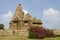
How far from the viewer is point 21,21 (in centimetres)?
5597

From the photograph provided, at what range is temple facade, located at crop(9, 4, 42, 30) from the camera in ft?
184

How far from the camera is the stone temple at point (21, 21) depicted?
56094 mm

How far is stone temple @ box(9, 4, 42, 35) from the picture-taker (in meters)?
56.1

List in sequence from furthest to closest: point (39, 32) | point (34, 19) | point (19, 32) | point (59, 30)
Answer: point (34, 19) → point (59, 30) → point (19, 32) → point (39, 32)

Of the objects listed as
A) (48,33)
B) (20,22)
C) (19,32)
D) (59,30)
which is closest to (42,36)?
(48,33)

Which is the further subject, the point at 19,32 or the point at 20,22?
the point at 20,22

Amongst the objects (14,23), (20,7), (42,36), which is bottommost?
(42,36)

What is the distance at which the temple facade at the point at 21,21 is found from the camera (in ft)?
184

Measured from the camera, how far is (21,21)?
184ft

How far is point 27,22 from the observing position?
187ft

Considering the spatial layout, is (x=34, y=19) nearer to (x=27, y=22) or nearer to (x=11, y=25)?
(x=27, y=22)

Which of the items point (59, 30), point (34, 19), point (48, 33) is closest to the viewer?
point (48, 33)

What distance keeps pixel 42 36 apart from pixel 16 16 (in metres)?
26.3

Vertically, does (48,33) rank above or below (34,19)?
below
